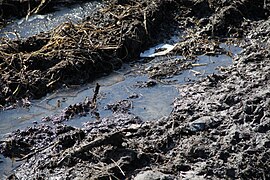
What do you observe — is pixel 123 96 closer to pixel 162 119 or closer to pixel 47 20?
pixel 162 119

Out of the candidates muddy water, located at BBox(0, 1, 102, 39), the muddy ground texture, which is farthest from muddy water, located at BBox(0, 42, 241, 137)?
muddy water, located at BBox(0, 1, 102, 39)

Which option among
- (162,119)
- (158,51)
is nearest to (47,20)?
(158,51)

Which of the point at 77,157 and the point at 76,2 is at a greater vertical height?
the point at 76,2

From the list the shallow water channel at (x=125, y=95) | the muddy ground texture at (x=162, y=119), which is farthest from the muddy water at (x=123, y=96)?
the muddy ground texture at (x=162, y=119)

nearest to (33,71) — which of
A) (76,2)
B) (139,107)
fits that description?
(139,107)

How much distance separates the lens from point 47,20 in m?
7.42

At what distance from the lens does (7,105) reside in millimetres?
5574

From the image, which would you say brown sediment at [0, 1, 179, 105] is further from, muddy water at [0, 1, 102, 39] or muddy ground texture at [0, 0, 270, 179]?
muddy water at [0, 1, 102, 39]

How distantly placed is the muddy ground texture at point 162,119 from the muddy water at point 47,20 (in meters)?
0.53

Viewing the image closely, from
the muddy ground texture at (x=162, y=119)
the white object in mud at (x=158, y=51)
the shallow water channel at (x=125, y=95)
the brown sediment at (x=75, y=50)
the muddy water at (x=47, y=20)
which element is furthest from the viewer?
the muddy water at (x=47, y=20)

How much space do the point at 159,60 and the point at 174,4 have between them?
1.31 m

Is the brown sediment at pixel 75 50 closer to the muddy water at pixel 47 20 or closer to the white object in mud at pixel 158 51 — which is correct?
the white object in mud at pixel 158 51

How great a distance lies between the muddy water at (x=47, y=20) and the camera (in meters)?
7.07

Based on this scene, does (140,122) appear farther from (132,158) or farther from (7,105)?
(7,105)
